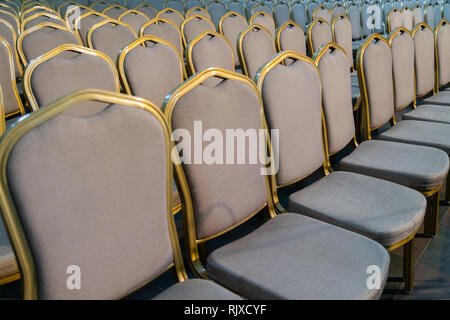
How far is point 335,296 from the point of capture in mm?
993

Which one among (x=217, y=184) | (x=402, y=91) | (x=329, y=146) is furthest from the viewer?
(x=402, y=91)

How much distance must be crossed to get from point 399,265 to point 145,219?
1.16 m

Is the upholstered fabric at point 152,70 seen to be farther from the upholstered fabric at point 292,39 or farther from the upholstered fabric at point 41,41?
the upholstered fabric at point 292,39

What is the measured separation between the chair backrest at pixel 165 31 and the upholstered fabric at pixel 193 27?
199mm

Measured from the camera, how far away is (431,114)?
2.38m

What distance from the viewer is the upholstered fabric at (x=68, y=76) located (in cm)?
161

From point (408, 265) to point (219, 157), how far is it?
846 mm

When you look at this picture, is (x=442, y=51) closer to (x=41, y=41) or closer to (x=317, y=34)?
(x=317, y=34)

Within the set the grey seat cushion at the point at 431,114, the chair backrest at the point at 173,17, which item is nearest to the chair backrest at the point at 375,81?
the grey seat cushion at the point at 431,114

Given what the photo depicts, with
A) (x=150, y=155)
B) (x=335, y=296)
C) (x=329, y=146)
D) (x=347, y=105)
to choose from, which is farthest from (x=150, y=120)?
(x=347, y=105)

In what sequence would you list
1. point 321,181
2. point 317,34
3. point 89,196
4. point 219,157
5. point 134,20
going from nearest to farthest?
point 89,196 < point 219,157 < point 321,181 < point 317,34 < point 134,20

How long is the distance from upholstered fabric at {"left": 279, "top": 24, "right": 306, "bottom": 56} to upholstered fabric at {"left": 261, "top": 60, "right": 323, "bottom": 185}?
1.68 m

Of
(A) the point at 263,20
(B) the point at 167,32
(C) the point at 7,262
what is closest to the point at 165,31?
(B) the point at 167,32

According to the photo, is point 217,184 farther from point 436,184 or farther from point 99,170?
point 436,184
